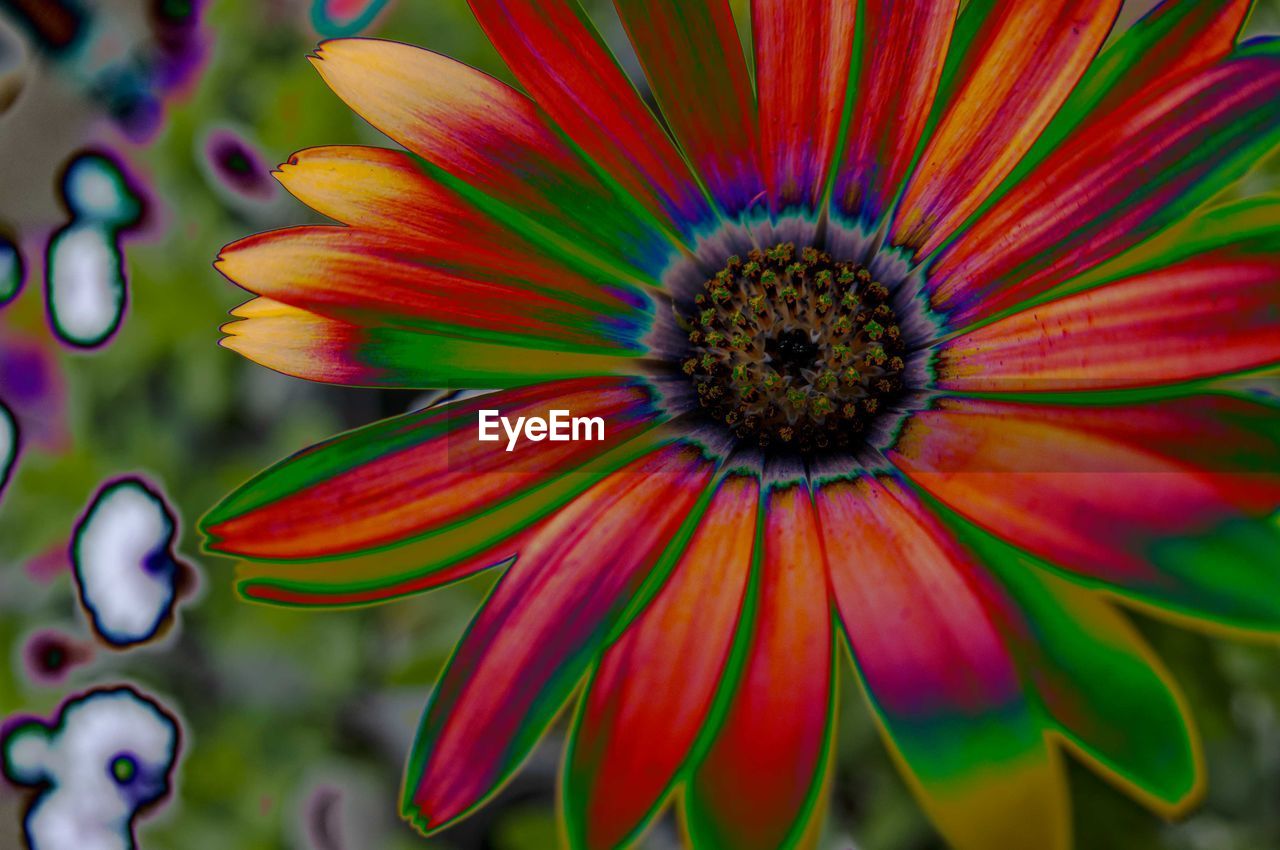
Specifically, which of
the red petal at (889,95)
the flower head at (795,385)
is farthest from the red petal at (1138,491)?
the red petal at (889,95)

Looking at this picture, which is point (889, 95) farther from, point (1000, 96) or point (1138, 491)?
point (1138, 491)

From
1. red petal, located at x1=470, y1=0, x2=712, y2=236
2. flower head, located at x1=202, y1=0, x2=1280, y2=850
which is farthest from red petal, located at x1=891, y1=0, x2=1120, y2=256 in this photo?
red petal, located at x1=470, y1=0, x2=712, y2=236

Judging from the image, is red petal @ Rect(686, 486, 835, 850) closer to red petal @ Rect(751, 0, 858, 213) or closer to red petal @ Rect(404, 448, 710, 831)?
red petal @ Rect(404, 448, 710, 831)

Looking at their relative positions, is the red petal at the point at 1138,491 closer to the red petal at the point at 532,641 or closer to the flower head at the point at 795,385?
the flower head at the point at 795,385

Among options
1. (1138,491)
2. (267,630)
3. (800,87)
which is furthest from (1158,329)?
(267,630)

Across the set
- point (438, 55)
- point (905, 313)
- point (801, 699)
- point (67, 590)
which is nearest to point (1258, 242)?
point (905, 313)

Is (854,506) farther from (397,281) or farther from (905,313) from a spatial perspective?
(397,281)
